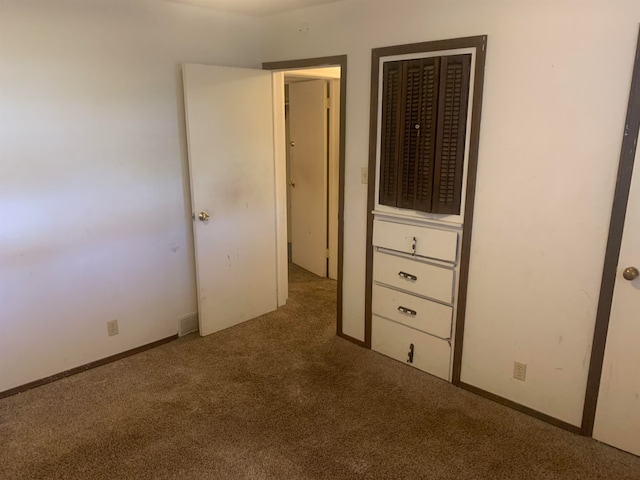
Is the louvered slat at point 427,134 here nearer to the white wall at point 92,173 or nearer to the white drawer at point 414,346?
the white drawer at point 414,346

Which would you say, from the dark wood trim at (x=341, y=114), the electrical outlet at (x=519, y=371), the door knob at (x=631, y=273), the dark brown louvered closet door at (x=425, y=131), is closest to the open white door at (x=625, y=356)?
the door knob at (x=631, y=273)

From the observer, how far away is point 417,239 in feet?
9.34

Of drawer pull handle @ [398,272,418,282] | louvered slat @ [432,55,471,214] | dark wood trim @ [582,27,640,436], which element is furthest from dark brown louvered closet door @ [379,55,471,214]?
dark wood trim @ [582,27,640,436]

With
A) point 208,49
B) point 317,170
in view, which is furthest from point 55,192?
point 317,170

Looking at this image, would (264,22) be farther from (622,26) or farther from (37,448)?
(37,448)

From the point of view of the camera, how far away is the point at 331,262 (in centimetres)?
469

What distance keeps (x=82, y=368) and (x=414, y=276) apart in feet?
7.36

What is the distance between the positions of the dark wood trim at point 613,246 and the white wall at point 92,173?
8.52ft

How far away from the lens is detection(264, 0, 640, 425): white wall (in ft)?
6.84

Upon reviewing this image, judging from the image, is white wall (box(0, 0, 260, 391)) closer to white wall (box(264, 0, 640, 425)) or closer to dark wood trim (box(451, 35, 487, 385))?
white wall (box(264, 0, 640, 425))

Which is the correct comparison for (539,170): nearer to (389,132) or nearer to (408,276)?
(389,132)

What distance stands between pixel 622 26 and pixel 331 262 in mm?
3176

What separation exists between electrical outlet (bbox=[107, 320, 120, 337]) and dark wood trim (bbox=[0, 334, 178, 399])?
0.16 metres

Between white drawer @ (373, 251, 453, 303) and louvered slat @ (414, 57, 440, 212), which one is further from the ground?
louvered slat @ (414, 57, 440, 212)
